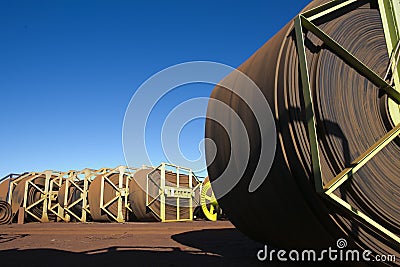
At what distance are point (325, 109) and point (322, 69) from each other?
1.40 ft

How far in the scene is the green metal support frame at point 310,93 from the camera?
2.71 meters

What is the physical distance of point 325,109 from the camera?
3.16m

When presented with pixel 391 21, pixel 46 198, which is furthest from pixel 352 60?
pixel 46 198

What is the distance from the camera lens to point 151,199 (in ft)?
47.4

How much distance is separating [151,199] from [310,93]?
12.4 metres

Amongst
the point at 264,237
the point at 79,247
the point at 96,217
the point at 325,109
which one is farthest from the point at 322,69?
the point at 96,217

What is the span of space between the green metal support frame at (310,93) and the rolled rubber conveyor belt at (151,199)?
11.9 metres

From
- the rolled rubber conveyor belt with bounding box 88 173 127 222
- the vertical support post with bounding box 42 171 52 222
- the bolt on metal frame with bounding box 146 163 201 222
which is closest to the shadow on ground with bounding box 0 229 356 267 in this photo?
the bolt on metal frame with bounding box 146 163 201 222

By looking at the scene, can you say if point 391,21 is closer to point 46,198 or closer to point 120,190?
point 120,190

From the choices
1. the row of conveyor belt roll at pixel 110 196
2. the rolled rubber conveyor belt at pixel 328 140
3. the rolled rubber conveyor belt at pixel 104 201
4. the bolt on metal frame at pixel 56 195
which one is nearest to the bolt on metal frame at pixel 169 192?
the row of conveyor belt roll at pixel 110 196

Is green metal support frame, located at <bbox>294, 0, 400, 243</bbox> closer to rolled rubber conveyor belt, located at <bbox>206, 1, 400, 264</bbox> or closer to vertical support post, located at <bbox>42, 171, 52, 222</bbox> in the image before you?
rolled rubber conveyor belt, located at <bbox>206, 1, 400, 264</bbox>

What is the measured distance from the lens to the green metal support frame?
2.71m

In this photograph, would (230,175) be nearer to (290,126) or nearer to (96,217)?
(290,126)

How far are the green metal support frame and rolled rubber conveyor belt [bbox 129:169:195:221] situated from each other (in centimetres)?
1192
